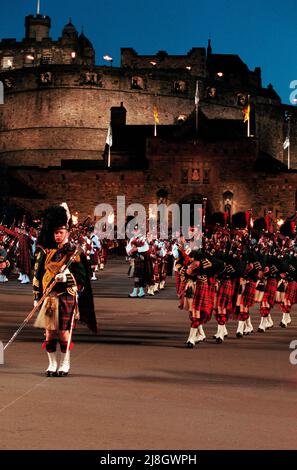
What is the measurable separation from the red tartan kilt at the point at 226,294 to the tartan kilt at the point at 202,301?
0.94m

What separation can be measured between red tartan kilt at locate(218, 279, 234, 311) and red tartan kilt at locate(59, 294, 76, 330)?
481 centimetres

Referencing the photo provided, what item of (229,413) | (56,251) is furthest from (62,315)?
(229,413)

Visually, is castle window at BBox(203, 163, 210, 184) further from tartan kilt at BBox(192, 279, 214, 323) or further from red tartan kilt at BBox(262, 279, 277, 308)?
tartan kilt at BBox(192, 279, 214, 323)

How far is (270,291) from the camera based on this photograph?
16984mm

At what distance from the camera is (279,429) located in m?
7.49

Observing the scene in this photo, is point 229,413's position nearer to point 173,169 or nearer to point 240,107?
point 173,169

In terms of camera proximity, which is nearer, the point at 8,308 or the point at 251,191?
the point at 8,308

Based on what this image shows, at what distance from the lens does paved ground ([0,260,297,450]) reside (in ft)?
23.1

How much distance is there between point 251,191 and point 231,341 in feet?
184

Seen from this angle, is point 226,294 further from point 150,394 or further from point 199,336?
point 150,394

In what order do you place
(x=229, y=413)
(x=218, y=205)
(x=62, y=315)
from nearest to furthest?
(x=229, y=413) → (x=62, y=315) → (x=218, y=205)

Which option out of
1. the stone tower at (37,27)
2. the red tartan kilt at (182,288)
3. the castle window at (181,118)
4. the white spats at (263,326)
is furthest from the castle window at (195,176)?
the red tartan kilt at (182,288)

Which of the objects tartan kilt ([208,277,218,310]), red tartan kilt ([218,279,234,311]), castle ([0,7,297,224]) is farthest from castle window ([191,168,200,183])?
tartan kilt ([208,277,218,310])

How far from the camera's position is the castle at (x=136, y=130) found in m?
69.9
